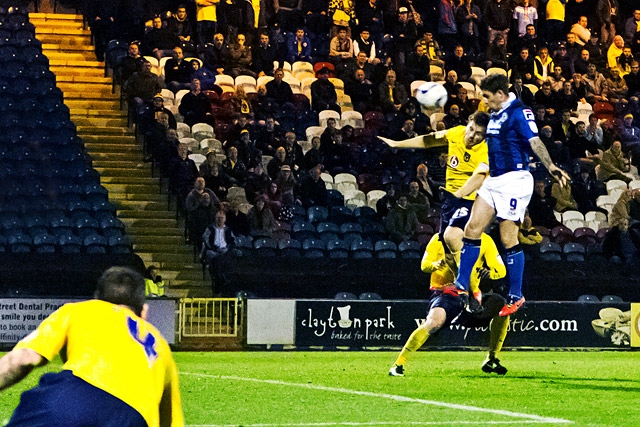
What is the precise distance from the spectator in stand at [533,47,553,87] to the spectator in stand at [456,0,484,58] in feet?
4.02

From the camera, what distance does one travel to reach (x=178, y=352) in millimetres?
16438

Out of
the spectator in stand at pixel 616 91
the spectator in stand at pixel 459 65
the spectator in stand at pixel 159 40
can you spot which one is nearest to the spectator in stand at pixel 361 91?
the spectator in stand at pixel 459 65

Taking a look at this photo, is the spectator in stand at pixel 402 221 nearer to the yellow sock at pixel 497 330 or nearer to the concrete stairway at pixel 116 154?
the concrete stairway at pixel 116 154

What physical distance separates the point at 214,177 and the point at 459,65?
22.4 feet

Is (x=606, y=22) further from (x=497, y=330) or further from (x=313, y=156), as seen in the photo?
(x=497, y=330)

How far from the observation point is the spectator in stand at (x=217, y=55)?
22.2 metres

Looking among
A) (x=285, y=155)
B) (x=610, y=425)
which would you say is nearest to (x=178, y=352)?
(x=285, y=155)

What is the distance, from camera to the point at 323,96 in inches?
866

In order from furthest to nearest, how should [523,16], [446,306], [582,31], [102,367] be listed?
1. [582,31]
2. [523,16]
3. [446,306]
4. [102,367]

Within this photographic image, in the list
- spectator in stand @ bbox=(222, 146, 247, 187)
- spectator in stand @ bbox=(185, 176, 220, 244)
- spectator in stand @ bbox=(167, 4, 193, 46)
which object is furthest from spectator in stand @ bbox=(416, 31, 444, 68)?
spectator in stand @ bbox=(185, 176, 220, 244)

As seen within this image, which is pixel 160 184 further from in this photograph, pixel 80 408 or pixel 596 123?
pixel 80 408

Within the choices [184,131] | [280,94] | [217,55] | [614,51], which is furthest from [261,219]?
[614,51]

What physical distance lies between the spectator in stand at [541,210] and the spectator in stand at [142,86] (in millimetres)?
6901

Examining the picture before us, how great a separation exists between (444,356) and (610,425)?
8.06 meters
